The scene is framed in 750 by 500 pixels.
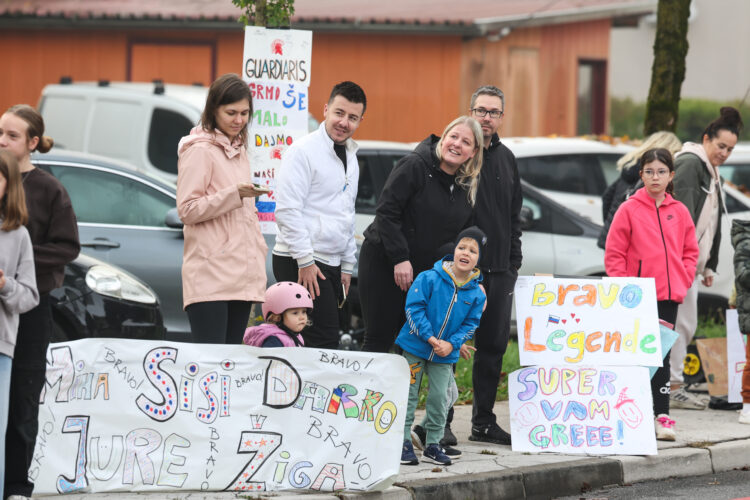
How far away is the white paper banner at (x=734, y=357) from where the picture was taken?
8953 millimetres

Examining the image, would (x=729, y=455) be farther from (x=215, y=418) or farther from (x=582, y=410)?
(x=215, y=418)

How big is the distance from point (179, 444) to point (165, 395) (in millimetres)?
244

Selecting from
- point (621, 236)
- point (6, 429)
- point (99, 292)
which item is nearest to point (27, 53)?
point (99, 292)

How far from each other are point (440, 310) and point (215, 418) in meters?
1.36

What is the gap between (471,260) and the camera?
6730 mm

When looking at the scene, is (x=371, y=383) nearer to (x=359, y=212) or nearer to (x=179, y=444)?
(x=179, y=444)

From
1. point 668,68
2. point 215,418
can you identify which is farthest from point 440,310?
point 668,68

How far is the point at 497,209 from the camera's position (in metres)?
7.33

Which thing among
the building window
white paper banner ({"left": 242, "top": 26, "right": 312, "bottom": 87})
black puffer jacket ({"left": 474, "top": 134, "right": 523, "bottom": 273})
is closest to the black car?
white paper banner ({"left": 242, "top": 26, "right": 312, "bottom": 87})

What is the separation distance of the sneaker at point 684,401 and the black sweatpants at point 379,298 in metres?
2.88

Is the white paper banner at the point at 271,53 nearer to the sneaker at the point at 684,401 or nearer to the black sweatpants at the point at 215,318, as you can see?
the black sweatpants at the point at 215,318

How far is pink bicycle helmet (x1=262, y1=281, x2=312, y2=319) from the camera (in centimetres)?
654

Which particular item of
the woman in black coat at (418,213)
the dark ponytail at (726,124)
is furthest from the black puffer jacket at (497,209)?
the dark ponytail at (726,124)

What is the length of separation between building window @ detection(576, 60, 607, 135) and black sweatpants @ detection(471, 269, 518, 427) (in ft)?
49.8
